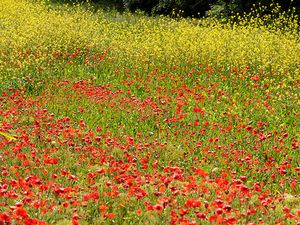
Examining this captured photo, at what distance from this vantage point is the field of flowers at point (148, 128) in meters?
4.56

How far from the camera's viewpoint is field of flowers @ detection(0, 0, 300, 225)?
456 cm

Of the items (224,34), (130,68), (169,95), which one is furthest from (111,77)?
(224,34)

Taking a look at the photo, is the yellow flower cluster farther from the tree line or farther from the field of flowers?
the tree line

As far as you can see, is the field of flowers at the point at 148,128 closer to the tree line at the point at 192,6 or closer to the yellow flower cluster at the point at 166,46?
the yellow flower cluster at the point at 166,46

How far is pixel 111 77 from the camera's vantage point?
11.1 meters

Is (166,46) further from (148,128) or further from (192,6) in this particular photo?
(192,6)

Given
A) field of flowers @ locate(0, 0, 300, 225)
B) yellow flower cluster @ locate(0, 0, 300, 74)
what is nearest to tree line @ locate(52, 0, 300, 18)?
yellow flower cluster @ locate(0, 0, 300, 74)

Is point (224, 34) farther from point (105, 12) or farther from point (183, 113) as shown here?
point (105, 12)

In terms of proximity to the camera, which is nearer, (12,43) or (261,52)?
(261,52)

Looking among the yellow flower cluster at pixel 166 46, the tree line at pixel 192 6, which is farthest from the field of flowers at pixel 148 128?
the tree line at pixel 192 6

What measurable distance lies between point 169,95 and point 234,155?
11.3 feet

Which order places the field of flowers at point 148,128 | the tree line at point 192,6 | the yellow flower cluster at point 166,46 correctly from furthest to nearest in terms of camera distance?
the tree line at point 192,6 < the yellow flower cluster at point 166,46 < the field of flowers at point 148,128

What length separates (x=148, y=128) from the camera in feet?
25.5

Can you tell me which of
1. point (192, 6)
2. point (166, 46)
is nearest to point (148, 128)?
point (166, 46)
